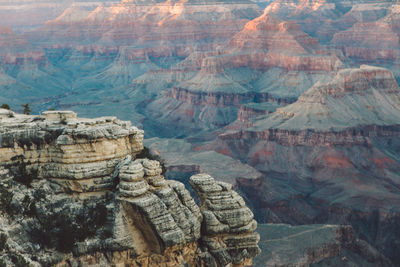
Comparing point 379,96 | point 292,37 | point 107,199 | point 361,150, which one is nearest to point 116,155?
point 107,199

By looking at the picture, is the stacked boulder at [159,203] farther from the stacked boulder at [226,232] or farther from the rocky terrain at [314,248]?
the rocky terrain at [314,248]

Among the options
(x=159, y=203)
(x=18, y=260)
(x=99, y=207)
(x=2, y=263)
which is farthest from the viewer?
(x=99, y=207)

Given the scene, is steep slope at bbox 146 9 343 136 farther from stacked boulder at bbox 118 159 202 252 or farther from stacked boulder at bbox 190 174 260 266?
stacked boulder at bbox 118 159 202 252

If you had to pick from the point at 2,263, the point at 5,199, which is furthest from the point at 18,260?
the point at 5,199

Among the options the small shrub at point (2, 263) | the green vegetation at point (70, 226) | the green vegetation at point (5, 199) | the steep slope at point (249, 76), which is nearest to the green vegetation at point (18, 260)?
the small shrub at point (2, 263)

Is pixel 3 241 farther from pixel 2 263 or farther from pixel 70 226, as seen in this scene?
pixel 70 226

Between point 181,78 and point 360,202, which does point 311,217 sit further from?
point 181,78
